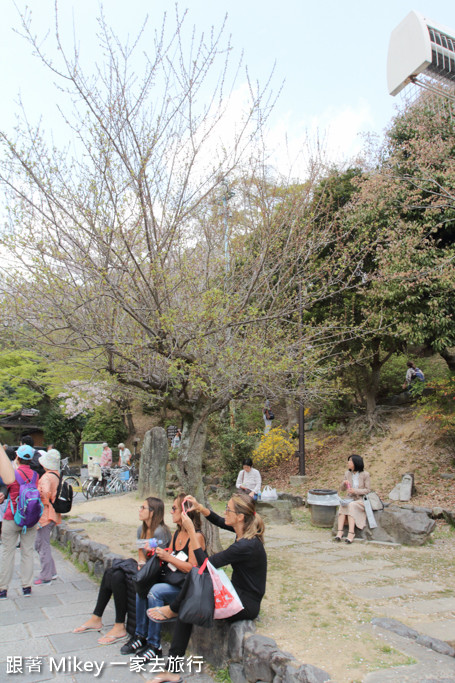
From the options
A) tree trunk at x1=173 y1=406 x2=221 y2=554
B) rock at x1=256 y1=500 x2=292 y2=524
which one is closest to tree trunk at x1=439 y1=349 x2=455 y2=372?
rock at x1=256 y1=500 x2=292 y2=524

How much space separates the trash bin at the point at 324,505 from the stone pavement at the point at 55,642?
485cm

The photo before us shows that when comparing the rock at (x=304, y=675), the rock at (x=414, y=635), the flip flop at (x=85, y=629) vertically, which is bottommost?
the flip flop at (x=85, y=629)

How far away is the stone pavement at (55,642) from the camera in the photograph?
361 centimetres

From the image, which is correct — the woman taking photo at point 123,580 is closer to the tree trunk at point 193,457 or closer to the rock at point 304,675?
the rock at point 304,675

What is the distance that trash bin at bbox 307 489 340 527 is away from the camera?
30.7ft

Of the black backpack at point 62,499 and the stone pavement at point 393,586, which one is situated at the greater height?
the black backpack at point 62,499

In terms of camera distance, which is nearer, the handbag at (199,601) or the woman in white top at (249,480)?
the handbag at (199,601)

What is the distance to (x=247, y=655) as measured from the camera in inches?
133

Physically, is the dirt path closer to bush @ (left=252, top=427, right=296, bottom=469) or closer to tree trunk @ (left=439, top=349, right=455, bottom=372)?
tree trunk @ (left=439, top=349, right=455, bottom=372)

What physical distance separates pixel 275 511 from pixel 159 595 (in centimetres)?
624

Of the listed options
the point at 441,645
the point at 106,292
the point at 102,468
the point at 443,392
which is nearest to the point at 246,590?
the point at 441,645

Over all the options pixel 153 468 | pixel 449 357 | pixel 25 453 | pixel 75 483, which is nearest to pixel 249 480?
pixel 25 453

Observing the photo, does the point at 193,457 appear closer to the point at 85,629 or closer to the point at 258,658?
the point at 85,629

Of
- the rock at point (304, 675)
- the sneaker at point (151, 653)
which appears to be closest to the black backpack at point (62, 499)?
the sneaker at point (151, 653)
